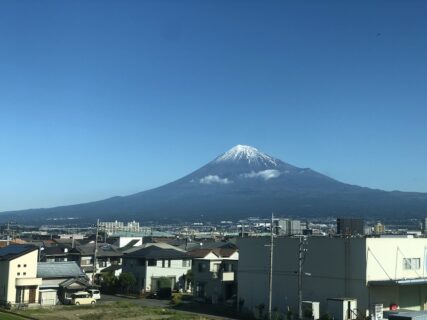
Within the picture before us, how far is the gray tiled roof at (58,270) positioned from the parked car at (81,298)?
6.03 feet

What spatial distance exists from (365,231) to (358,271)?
6888mm

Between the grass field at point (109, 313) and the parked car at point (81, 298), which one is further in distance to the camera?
the parked car at point (81, 298)

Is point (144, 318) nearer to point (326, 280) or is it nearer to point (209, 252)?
point (326, 280)

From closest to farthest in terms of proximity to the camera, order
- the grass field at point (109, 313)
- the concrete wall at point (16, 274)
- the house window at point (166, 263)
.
A: the grass field at point (109, 313) → the concrete wall at point (16, 274) → the house window at point (166, 263)

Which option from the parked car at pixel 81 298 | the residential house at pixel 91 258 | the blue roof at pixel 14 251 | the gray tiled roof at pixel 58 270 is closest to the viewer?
the blue roof at pixel 14 251

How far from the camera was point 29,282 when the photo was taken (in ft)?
112

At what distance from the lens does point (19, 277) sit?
34156 mm

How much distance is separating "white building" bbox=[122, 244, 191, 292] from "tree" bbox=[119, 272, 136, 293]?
2.01 feet

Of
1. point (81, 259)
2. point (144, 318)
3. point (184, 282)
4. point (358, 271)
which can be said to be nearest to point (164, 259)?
point (184, 282)

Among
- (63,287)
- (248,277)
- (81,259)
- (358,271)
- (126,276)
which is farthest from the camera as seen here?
(81,259)

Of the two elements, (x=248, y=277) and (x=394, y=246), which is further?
(x=248, y=277)

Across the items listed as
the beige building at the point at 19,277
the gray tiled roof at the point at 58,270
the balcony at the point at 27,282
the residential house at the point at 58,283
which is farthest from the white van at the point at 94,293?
the balcony at the point at 27,282

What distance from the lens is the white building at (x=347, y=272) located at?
28.6 metres

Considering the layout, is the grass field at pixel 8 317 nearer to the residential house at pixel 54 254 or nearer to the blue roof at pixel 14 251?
the blue roof at pixel 14 251
